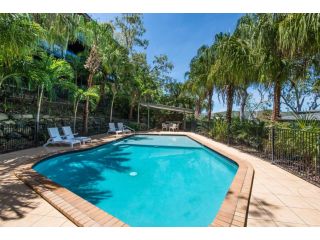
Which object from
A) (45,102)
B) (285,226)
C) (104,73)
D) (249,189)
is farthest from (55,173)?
(104,73)

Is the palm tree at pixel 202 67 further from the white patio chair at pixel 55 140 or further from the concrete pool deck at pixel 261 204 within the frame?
the concrete pool deck at pixel 261 204

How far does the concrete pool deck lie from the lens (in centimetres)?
316

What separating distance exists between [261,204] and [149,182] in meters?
3.34

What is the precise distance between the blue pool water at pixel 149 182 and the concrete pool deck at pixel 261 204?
3.34ft

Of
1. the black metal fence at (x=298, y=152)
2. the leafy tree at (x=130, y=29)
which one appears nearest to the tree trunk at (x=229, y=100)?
the black metal fence at (x=298, y=152)

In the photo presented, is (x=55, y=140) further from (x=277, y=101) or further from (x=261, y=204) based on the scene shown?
(x=277, y=101)

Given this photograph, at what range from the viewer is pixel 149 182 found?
6.24 meters

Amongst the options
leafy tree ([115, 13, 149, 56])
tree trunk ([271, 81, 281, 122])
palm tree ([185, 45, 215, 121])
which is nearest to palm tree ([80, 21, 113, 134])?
palm tree ([185, 45, 215, 121])

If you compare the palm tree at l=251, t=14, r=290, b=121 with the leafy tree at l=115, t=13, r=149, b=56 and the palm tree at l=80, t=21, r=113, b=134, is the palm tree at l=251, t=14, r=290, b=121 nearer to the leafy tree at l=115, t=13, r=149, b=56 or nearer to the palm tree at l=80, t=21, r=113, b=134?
the palm tree at l=80, t=21, r=113, b=134

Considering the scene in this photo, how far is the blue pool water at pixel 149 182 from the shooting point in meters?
4.27

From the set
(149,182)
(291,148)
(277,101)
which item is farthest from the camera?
(277,101)

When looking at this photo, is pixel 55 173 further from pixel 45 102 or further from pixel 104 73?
pixel 104 73

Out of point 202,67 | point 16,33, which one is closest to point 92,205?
point 16,33

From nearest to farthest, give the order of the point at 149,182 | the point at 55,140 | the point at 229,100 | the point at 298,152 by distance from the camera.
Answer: the point at 149,182
the point at 298,152
the point at 55,140
the point at 229,100
